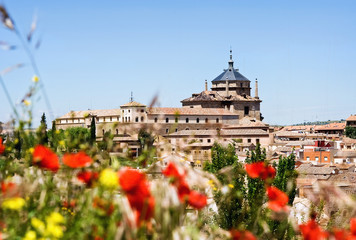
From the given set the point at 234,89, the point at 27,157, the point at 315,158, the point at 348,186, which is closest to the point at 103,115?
the point at 234,89

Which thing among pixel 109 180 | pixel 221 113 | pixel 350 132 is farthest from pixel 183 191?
pixel 350 132

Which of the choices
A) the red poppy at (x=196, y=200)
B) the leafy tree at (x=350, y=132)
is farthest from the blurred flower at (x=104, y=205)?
the leafy tree at (x=350, y=132)

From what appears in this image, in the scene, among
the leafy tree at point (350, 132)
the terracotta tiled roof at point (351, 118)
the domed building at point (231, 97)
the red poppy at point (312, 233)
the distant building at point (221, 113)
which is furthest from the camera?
the terracotta tiled roof at point (351, 118)

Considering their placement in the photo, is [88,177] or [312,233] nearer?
[312,233]

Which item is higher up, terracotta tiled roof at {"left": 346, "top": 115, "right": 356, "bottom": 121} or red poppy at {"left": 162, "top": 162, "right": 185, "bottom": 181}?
terracotta tiled roof at {"left": 346, "top": 115, "right": 356, "bottom": 121}

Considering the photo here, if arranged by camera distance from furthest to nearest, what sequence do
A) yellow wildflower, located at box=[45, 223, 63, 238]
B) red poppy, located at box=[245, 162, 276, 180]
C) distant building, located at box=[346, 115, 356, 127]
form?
distant building, located at box=[346, 115, 356, 127] < red poppy, located at box=[245, 162, 276, 180] < yellow wildflower, located at box=[45, 223, 63, 238]

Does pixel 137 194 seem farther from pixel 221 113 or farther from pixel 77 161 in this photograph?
pixel 221 113

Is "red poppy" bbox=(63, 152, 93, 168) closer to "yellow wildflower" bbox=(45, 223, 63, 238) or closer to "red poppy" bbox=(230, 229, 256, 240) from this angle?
"yellow wildflower" bbox=(45, 223, 63, 238)

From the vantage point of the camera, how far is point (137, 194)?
1.61 metres

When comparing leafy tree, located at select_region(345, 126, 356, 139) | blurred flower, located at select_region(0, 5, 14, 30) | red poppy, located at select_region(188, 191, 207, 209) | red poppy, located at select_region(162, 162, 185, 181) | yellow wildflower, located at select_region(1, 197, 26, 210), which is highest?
leafy tree, located at select_region(345, 126, 356, 139)

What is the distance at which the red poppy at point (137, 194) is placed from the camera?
1.59 metres

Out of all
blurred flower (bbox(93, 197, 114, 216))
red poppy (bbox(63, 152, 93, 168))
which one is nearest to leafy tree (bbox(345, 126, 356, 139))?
red poppy (bbox(63, 152, 93, 168))

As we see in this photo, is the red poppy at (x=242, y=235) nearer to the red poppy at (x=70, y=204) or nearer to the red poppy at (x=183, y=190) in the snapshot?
the red poppy at (x=183, y=190)

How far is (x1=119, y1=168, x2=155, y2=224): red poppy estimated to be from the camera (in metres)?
Result: 1.59
